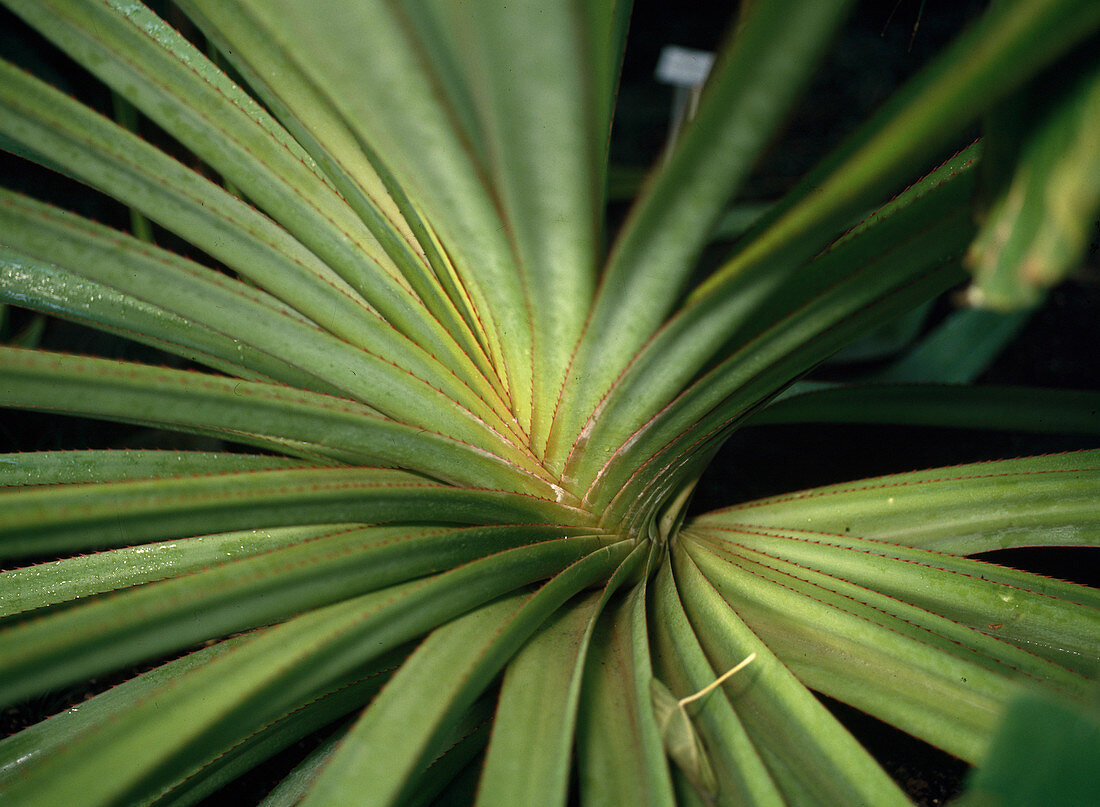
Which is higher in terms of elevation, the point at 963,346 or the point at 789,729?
the point at 963,346

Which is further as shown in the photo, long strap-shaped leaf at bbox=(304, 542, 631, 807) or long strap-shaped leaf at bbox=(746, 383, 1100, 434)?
long strap-shaped leaf at bbox=(746, 383, 1100, 434)

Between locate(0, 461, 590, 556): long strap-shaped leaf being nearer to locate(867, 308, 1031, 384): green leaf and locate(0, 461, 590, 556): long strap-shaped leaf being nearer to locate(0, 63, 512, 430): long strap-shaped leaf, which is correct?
locate(0, 63, 512, 430): long strap-shaped leaf

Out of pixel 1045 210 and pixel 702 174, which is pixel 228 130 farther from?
pixel 1045 210

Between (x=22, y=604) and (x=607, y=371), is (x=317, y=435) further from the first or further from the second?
(x=22, y=604)

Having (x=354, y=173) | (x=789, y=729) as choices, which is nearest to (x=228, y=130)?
(x=354, y=173)

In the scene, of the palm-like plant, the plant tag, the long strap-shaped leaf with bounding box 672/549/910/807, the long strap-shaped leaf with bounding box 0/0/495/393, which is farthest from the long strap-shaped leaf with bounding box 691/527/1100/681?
the plant tag

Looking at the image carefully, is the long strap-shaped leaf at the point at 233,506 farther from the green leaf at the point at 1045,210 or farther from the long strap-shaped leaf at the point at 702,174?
the green leaf at the point at 1045,210

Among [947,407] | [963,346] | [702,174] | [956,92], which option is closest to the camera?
[956,92]

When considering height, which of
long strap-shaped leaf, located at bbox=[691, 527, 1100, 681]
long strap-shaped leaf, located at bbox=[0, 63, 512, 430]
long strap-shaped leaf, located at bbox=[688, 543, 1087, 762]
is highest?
long strap-shaped leaf, located at bbox=[0, 63, 512, 430]

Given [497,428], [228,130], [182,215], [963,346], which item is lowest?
[497,428]
